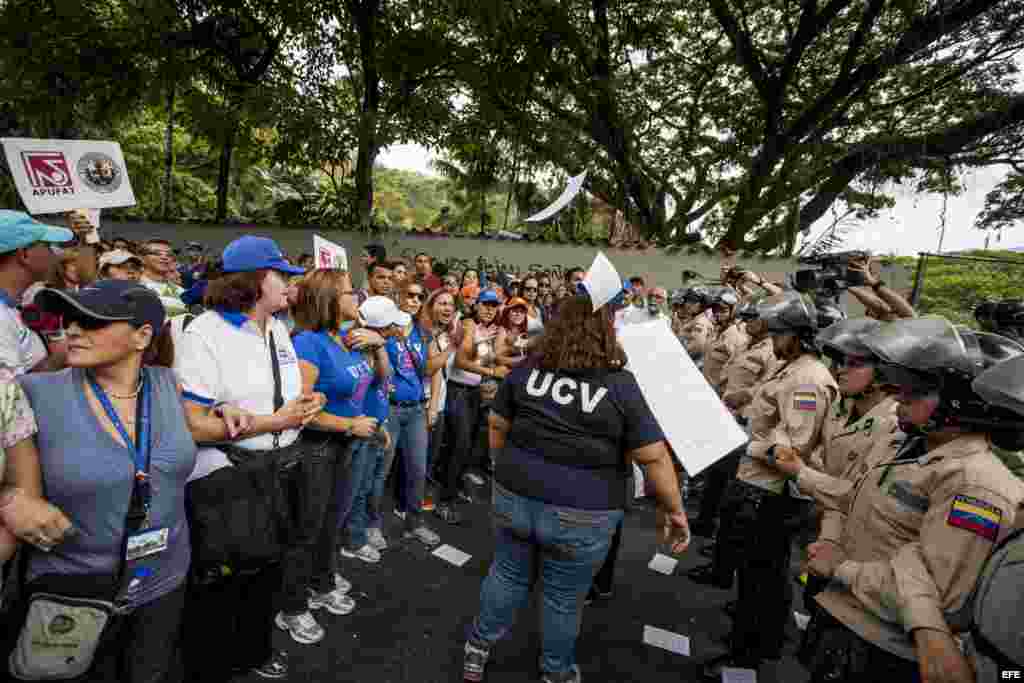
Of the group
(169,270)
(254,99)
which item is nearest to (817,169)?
(254,99)

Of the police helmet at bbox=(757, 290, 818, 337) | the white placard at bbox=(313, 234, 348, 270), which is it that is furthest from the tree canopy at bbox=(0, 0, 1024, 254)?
the police helmet at bbox=(757, 290, 818, 337)

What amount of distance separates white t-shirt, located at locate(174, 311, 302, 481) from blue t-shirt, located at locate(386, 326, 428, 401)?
1360mm

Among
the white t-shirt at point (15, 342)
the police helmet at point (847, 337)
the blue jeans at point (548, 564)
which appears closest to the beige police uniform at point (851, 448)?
the police helmet at point (847, 337)

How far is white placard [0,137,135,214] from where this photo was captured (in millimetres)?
5184

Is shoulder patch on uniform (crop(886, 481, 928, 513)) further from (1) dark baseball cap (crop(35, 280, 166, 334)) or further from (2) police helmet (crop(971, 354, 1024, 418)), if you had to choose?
(1) dark baseball cap (crop(35, 280, 166, 334))

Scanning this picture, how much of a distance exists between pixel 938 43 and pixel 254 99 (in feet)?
43.5

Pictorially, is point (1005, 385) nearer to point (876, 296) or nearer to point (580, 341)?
point (580, 341)

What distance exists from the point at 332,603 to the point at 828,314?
3.60 m

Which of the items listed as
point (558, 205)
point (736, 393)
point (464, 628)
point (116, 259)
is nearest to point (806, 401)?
point (736, 393)

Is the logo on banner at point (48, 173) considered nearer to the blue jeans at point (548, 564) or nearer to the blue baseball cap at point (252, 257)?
the blue baseball cap at point (252, 257)

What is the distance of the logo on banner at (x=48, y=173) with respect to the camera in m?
5.27

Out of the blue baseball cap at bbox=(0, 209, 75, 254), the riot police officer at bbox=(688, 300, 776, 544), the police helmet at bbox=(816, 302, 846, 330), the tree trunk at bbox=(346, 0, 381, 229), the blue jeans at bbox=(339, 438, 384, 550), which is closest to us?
the blue baseball cap at bbox=(0, 209, 75, 254)

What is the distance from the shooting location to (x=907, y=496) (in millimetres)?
1608

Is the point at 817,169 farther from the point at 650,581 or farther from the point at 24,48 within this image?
the point at 24,48
